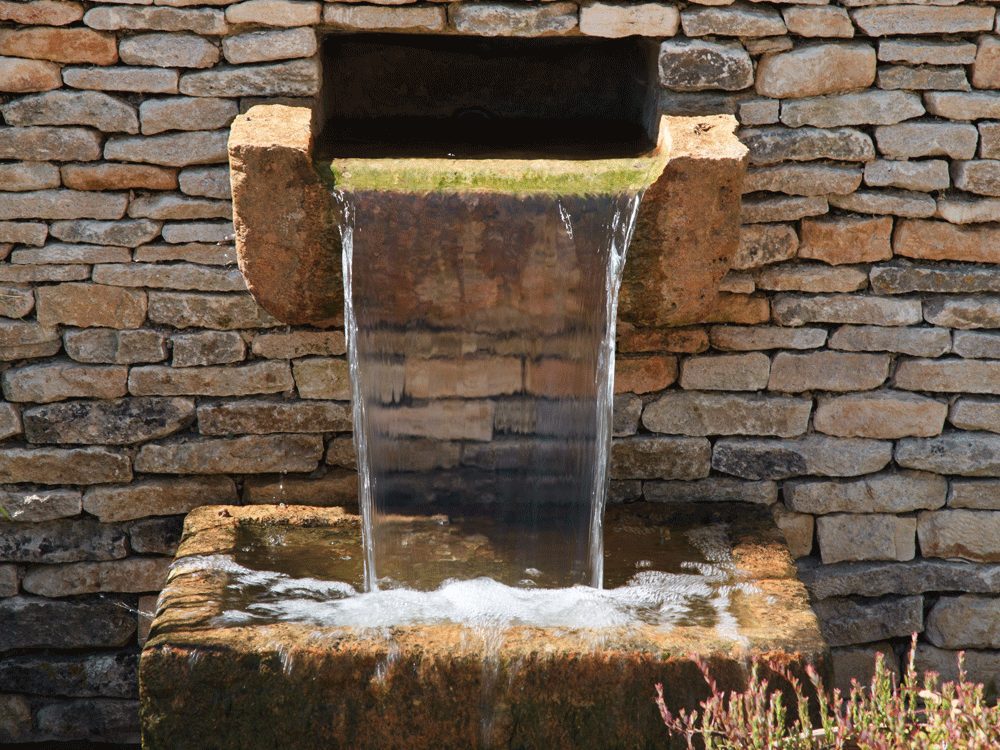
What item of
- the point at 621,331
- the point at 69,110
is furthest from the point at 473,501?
the point at 69,110

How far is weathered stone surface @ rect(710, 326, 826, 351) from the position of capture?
130 inches

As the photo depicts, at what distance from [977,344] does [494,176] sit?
154cm

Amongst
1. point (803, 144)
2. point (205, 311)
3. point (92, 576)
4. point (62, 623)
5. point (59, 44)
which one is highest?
point (59, 44)

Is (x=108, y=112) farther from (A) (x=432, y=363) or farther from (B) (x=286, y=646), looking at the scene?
(B) (x=286, y=646)

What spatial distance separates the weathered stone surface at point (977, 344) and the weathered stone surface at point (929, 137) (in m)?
0.52

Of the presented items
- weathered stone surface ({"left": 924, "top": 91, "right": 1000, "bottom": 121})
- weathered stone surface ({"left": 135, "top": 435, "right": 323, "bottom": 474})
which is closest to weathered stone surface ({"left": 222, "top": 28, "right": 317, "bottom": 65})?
weathered stone surface ({"left": 135, "top": 435, "right": 323, "bottom": 474})

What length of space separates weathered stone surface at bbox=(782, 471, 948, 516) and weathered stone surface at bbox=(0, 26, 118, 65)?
7.57ft

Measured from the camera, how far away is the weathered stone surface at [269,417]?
10.9ft

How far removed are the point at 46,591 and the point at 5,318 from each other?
32.7 inches

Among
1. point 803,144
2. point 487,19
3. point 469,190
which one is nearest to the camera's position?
point 469,190

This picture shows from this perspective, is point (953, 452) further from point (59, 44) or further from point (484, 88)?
point (59, 44)

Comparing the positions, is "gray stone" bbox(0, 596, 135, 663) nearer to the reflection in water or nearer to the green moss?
the reflection in water

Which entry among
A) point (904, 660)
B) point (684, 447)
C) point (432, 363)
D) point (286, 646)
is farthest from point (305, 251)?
point (904, 660)

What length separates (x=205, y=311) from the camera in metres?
3.25
